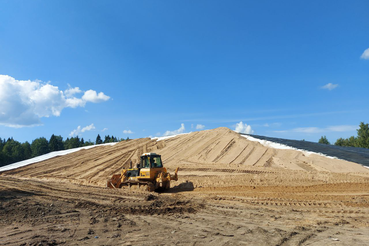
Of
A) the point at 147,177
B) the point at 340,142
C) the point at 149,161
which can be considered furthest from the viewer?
the point at 340,142

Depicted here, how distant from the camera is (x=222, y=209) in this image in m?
8.09

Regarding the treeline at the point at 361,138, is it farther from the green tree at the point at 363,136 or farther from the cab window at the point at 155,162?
the cab window at the point at 155,162

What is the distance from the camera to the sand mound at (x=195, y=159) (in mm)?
16531

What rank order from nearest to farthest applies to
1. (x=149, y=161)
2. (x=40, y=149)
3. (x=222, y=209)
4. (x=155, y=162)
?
(x=222, y=209)
(x=149, y=161)
(x=155, y=162)
(x=40, y=149)

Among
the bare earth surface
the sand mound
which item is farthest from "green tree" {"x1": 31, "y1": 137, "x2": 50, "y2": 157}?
the bare earth surface

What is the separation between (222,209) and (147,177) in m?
5.10

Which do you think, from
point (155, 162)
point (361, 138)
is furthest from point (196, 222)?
point (361, 138)

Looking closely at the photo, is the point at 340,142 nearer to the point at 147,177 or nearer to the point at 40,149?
the point at 147,177

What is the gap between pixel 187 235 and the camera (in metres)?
5.14

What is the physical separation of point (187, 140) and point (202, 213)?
17.5m

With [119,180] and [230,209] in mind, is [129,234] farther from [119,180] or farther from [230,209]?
[119,180]

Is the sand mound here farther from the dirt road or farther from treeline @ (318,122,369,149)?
treeline @ (318,122,369,149)

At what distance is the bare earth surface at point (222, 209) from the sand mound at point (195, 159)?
151 mm

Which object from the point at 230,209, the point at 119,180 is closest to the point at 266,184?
the point at 230,209
